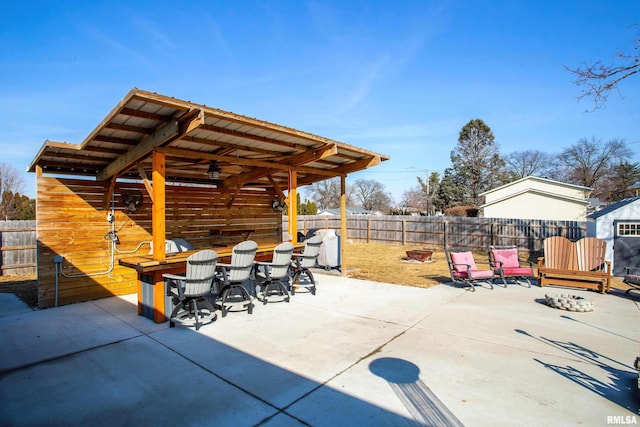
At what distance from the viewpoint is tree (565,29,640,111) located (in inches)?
230

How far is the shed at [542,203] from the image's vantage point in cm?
1892

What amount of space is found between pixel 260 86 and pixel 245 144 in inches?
372

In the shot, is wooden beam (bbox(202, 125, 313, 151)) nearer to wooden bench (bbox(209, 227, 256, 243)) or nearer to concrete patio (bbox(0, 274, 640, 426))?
concrete patio (bbox(0, 274, 640, 426))

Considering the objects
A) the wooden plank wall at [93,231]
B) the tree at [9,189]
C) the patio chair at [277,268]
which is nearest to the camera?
the patio chair at [277,268]

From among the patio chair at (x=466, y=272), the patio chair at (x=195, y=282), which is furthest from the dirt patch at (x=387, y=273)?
the patio chair at (x=195, y=282)

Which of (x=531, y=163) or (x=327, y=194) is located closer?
(x=531, y=163)

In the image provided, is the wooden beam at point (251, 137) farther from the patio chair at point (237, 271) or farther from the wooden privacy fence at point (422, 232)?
the wooden privacy fence at point (422, 232)

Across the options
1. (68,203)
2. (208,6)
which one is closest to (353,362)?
(68,203)

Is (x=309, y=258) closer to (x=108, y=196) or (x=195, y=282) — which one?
(x=195, y=282)

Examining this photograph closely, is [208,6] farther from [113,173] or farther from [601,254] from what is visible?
[601,254]

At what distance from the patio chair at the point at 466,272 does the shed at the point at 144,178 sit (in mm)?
2815

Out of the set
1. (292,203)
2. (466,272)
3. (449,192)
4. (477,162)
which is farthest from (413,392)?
(477,162)

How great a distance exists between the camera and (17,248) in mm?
8992

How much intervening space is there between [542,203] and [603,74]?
16249mm
